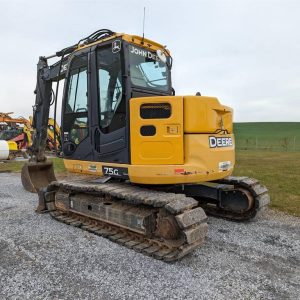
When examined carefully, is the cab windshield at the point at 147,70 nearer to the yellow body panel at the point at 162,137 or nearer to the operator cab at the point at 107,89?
the operator cab at the point at 107,89

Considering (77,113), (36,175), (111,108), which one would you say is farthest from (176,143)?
(36,175)

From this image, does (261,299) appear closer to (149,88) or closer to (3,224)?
(149,88)

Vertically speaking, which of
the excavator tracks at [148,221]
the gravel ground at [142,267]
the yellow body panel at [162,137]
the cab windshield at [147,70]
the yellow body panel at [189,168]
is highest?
the cab windshield at [147,70]

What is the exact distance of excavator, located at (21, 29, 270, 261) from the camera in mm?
5031

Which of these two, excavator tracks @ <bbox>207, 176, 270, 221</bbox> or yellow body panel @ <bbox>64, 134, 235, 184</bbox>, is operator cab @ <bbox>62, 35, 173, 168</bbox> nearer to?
yellow body panel @ <bbox>64, 134, 235, 184</bbox>

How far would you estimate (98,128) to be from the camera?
5906mm

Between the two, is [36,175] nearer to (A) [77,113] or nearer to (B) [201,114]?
(A) [77,113]

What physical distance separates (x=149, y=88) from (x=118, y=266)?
301cm

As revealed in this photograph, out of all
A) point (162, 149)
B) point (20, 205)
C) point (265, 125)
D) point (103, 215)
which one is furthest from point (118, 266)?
point (265, 125)

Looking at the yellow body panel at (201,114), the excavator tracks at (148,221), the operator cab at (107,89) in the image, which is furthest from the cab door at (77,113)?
the yellow body panel at (201,114)

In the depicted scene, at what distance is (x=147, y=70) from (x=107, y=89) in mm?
795

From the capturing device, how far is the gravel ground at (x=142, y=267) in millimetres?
3834

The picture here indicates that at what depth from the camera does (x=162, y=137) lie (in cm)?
511

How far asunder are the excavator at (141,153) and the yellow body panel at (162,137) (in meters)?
0.02
